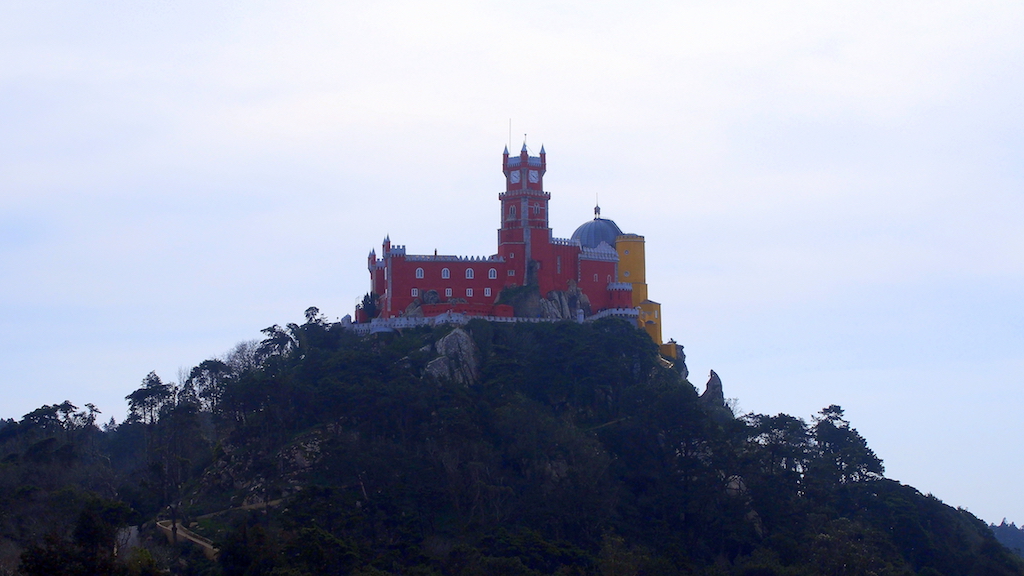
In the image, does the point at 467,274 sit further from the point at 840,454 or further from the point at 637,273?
the point at 840,454

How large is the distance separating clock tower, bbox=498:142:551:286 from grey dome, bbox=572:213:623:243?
542 cm

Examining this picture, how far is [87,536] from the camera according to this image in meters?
59.6

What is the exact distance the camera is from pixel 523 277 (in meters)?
92.9

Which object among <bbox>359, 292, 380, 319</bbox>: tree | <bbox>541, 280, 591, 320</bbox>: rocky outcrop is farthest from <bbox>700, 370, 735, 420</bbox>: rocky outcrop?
<bbox>359, 292, 380, 319</bbox>: tree

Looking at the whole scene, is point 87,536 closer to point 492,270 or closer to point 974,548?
point 492,270

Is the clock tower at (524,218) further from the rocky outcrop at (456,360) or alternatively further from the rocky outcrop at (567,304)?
the rocky outcrop at (456,360)

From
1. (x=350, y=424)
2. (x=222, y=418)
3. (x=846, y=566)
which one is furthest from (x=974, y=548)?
(x=222, y=418)

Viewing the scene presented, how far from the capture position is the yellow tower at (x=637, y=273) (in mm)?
96438

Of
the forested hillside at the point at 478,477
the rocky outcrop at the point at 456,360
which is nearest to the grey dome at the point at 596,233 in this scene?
the forested hillside at the point at 478,477

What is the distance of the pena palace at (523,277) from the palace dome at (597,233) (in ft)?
4.29

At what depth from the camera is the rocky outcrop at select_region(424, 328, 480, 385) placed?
83.8m

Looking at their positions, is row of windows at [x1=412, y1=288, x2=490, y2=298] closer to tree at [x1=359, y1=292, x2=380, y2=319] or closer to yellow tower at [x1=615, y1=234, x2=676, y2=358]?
tree at [x1=359, y1=292, x2=380, y2=319]

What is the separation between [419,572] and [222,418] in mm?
29384

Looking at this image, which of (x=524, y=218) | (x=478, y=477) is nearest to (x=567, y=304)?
(x=524, y=218)
